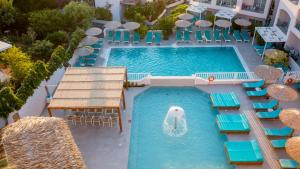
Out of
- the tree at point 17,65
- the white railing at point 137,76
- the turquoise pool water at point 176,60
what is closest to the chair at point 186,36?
the turquoise pool water at point 176,60

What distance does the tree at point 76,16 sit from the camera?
26.6 metres

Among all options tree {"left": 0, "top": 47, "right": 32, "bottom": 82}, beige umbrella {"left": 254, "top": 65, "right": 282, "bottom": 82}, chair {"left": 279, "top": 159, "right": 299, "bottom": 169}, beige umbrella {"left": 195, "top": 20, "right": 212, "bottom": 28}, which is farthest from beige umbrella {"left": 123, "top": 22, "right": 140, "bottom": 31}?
chair {"left": 279, "top": 159, "right": 299, "bottom": 169}

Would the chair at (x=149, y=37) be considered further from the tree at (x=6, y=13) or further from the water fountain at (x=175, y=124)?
the tree at (x=6, y=13)

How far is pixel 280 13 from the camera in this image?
25.2m

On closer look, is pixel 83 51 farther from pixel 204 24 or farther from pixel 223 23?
pixel 223 23

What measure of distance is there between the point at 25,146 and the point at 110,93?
7291mm

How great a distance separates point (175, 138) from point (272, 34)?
14.1 meters

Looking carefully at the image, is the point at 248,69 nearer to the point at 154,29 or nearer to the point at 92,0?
the point at 154,29

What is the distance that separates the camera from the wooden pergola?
1616 centimetres

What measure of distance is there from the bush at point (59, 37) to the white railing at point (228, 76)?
11.9 m

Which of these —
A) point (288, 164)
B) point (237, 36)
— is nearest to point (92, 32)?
point (237, 36)

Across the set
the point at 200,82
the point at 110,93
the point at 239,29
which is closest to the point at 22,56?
the point at 110,93

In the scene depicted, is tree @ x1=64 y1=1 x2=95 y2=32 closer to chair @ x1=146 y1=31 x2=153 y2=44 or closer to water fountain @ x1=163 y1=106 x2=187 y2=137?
chair @ x1=146 y1=31 x2=153 y2=44

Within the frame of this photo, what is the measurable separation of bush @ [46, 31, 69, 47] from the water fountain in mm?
12492
